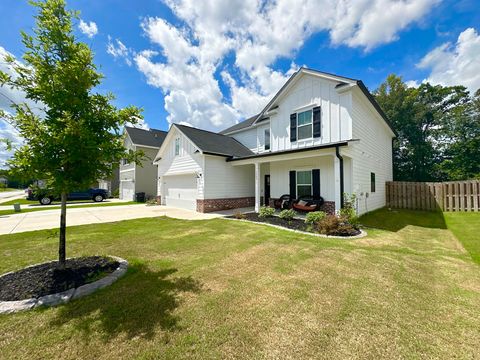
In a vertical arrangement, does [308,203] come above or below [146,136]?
below

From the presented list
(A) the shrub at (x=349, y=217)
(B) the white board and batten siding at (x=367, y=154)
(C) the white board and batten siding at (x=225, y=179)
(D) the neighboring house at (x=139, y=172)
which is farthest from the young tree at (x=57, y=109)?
(D) the neighboring house at (x=139, y=172)

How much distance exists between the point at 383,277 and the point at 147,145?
77.5 ft

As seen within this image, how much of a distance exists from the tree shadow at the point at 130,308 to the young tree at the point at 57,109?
1965mm

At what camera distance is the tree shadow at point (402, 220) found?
8.40 meters

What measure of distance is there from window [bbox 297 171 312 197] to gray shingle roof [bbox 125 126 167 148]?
1821cm

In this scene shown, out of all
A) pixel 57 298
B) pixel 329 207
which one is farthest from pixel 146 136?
pixel 57 298

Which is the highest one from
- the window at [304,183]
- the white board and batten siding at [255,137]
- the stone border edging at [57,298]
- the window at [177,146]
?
the white board and batten siding at [255,137]

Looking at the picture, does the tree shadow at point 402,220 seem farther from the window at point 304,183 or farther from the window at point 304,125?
the window at point 304,125

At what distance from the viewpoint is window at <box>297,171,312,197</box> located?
1090cm

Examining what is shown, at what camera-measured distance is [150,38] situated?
10398 mm

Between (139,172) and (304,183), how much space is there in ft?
58.3

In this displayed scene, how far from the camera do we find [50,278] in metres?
3.71

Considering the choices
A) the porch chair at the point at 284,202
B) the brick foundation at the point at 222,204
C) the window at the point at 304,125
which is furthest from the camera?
the brick foundation at the point at 222,204

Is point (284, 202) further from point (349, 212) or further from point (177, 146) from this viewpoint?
point (177, 146)
